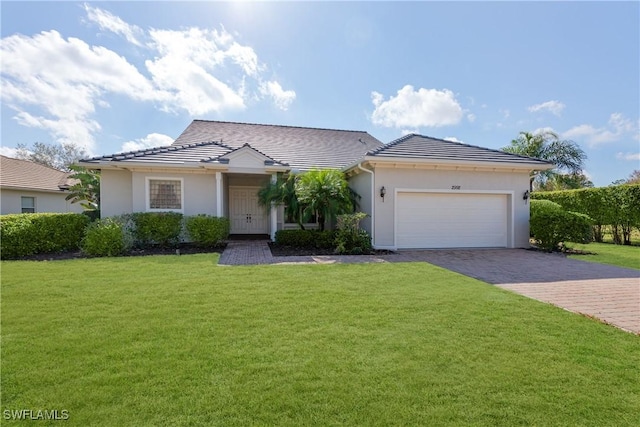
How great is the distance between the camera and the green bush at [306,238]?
1177 centimetres

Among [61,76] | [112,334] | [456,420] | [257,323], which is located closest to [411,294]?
[257,323]

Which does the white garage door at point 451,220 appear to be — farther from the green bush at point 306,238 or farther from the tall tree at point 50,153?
the tall tree at point 50,153

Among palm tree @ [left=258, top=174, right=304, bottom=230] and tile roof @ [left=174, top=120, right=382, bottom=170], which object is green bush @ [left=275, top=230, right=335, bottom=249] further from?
tile roof @ [left=174, top=120, right=382, bottom=170]

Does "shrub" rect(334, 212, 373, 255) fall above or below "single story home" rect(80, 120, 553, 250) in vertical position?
below

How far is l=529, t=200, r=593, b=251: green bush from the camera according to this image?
1109cm

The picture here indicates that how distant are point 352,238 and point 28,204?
73.3 ft

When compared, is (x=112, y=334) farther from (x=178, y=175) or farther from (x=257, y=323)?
(x=178, y=175)

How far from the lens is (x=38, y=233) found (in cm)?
993

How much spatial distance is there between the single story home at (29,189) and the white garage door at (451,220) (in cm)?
2092

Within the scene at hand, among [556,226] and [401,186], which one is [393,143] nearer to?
[401,186]

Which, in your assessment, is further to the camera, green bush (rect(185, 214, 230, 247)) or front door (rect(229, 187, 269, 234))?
front door (rect(229, 187, 269, 234))

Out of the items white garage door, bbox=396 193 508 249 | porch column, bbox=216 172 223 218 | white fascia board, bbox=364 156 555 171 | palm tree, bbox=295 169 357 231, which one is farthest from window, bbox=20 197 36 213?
white garage door, bbox=396 193 508 249

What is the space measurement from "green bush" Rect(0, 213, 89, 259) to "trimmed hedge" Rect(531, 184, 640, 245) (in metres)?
23.7

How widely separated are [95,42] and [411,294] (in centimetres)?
1373
